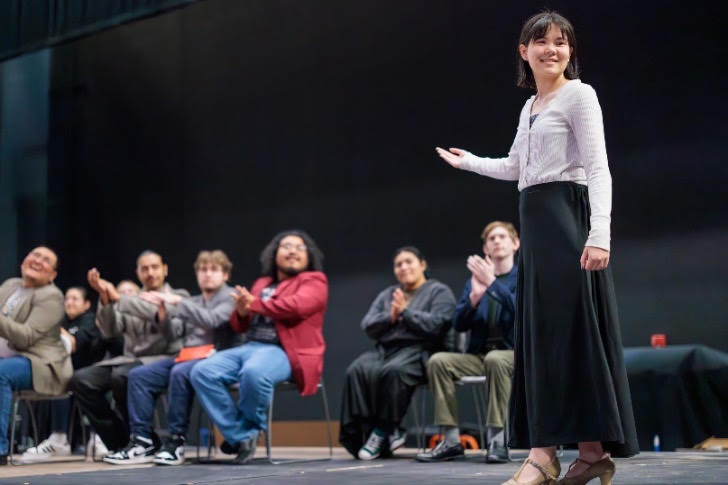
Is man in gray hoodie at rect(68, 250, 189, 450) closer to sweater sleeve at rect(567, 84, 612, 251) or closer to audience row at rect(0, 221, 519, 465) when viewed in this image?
audience row at rect(0, 221, 519, 465)

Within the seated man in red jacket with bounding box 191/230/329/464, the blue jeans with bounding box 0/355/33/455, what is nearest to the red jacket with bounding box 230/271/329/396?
the seated man in red jacket with bounding box 191/230/329/464

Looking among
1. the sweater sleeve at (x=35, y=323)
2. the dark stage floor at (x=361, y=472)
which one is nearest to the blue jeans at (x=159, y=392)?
the dark stage floor at (x=361, y=472)

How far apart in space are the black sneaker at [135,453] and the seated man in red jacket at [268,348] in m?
0.37

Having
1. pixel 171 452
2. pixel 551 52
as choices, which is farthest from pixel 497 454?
pixel 551 52

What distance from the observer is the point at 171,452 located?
14.0ft

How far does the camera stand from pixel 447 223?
6.04 m

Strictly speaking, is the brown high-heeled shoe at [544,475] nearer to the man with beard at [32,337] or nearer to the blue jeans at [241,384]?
the blue jeans at [241,384]

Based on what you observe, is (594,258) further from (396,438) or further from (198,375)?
(396,438)

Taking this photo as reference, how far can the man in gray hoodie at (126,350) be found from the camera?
470 cm

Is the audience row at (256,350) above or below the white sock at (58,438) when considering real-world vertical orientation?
above

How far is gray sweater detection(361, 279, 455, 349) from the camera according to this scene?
4430 mm

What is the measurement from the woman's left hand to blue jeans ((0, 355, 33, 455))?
3.37 meters

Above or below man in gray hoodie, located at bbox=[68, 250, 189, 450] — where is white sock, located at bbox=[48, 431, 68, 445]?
below

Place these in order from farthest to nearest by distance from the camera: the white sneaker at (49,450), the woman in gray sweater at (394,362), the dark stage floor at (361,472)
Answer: the white sneaker at (49,450) < the woman in gray sweater at (394,362) < the dark stage floor at (361,472)
